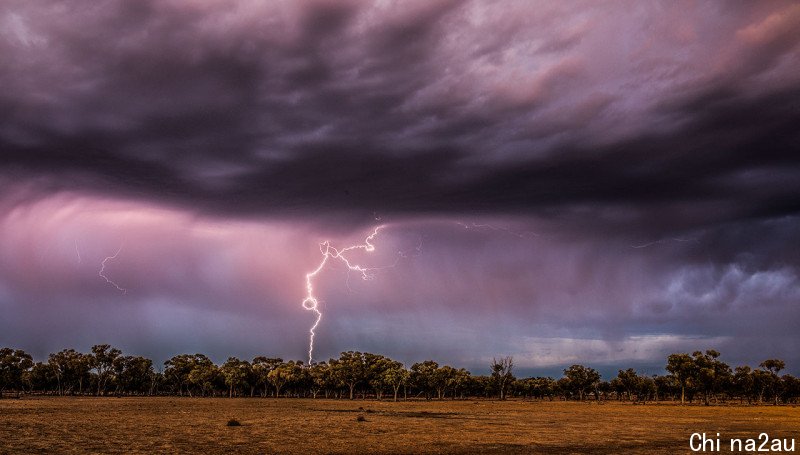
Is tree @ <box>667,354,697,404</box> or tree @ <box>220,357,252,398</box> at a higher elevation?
tree @ <box>667,354,697,404</box>

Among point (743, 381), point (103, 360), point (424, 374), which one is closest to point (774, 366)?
point (743, 381)

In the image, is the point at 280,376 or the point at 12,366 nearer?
the point at 12,366

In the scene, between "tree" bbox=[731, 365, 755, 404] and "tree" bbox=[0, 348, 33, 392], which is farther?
"tree" bbox=[731, 365, 755, 404]

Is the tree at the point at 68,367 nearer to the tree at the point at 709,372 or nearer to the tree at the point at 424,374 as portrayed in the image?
the tree at the point at 424,374

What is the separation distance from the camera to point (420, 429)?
51812 millimetres

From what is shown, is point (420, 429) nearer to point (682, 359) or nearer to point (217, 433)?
point (217, 433)

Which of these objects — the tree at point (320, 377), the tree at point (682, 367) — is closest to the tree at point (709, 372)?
the tree at point (682, 367)

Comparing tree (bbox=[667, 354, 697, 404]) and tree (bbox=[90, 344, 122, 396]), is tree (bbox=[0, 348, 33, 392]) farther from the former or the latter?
tree (bbox=[667, 354, 697, 404])

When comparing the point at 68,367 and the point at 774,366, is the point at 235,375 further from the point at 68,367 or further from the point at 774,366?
the point at 774,366

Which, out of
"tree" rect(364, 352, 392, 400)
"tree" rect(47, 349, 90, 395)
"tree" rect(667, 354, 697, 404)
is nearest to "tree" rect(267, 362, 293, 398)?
"tree" rect(364, 352, 392, 400)

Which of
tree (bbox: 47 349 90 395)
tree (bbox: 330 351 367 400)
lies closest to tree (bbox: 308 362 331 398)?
tree (bbox: 330 351 367 400)

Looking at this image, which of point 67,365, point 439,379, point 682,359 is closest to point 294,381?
point 439,379

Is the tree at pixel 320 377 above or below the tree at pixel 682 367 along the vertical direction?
below

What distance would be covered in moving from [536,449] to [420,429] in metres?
17.4
